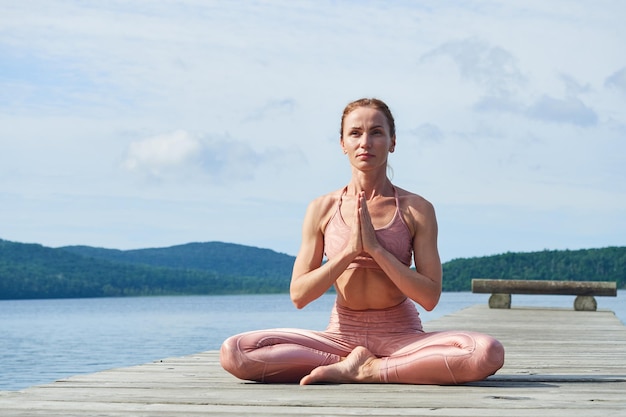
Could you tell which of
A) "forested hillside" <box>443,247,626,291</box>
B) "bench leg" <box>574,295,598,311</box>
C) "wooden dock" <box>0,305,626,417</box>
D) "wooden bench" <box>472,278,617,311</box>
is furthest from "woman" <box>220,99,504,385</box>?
"forested hillside" <box>443,247,626,291</box>

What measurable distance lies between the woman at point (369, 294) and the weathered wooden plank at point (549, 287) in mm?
14415

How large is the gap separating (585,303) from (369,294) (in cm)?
1656

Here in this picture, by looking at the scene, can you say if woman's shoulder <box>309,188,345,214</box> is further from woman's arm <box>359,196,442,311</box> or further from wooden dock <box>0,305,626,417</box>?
wooden dock <box>0,305,626,417</box>

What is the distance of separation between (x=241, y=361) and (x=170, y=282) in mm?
121786

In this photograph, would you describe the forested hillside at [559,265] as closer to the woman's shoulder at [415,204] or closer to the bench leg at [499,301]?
the bench leg at [499,301]

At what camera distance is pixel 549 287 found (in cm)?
2036

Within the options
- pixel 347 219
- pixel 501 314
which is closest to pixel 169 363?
pixel 347 219

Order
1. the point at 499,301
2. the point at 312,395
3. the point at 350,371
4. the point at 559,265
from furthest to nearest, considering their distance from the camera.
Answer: the point at 559,265, the point at 499,301, the point at 350,371, the point at 312,395

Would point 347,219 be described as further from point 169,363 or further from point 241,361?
point 169,363

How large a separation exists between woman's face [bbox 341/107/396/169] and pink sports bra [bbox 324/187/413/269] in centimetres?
34

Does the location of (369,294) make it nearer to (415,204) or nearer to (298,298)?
(298,298)

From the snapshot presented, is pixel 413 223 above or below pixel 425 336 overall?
above

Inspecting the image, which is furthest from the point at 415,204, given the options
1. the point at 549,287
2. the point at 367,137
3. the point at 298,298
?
the point at 549,287

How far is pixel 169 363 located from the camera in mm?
7793
